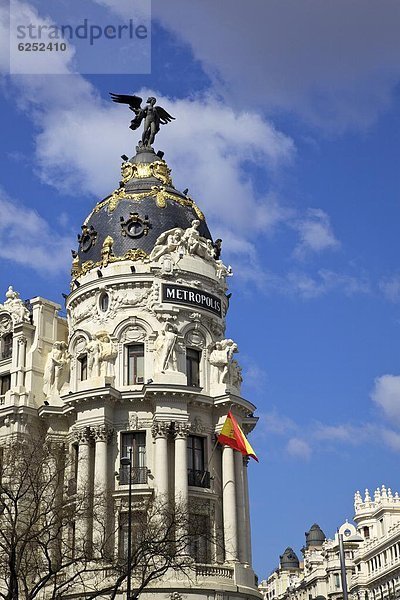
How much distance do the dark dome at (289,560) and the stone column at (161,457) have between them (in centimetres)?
11811

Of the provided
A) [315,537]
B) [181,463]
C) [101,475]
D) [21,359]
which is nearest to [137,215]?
[21,359]

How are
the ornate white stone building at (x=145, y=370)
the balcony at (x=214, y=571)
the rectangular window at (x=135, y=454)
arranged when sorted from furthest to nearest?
the rectangular window at (x=135, y=454) < the ornate white stone building at (x=145, y=370) < the balcony at (x=214, y=571)

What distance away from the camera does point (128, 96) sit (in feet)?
244

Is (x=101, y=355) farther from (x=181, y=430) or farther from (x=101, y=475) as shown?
(x=101, y=475)

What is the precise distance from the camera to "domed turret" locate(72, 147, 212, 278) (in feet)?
220

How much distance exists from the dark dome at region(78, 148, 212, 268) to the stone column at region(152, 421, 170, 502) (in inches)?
479

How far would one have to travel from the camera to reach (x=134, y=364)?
6469cm

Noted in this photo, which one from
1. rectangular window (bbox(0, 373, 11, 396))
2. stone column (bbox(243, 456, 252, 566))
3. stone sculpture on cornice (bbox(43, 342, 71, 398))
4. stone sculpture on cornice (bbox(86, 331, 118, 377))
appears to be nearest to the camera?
stone column (bbox(243, 456, 252, 566))

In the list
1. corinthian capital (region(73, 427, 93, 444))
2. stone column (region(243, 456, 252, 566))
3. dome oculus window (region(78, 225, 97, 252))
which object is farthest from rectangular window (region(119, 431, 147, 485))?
dome oculus window (region(78, 225, 97, 252))

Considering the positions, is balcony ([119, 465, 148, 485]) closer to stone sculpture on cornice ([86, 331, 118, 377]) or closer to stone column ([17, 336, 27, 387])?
stone sculpture on cornice ([86, 331, 118, 377])

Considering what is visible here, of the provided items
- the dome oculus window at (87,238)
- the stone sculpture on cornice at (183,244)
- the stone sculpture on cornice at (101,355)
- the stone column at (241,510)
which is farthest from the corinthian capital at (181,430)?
the dome oculus window at (87,238)

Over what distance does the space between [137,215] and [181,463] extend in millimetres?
17678

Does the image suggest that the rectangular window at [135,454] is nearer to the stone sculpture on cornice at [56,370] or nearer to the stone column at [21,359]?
the stone sculpture on cornice at [56,370]

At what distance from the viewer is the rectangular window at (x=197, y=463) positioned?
61.7m
